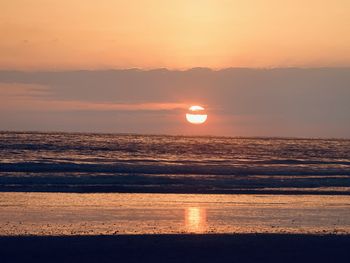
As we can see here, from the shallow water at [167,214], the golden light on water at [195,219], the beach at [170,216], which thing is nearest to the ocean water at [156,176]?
the beach at [170,216]

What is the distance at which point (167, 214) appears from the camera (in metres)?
22.8

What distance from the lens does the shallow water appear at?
64.2ft

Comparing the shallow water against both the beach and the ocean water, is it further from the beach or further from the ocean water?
the ocean water

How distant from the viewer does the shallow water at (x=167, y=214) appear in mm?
19556
